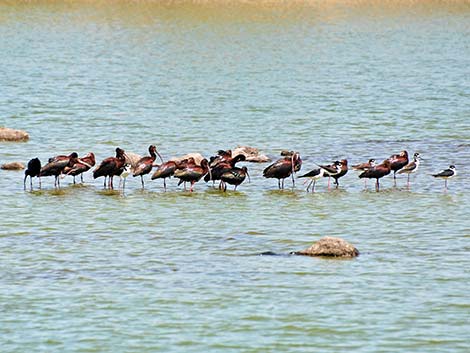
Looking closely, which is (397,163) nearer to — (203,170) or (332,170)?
(332,170)

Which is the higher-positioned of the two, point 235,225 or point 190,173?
point 190,173

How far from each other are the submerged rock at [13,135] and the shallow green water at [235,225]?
0.59 m

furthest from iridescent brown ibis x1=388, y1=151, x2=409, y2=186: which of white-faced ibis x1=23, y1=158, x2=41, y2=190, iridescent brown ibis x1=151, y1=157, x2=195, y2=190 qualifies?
white-faced ibis x1=23, y1=158, x2=41, y2=190

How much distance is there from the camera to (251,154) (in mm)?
31109

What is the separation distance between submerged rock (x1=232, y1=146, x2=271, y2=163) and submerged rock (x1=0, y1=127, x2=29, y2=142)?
6692mm

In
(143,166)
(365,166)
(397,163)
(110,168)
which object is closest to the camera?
(110,168)

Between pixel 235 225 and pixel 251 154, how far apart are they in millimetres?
8085

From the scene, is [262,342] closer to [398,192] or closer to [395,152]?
[398,192]

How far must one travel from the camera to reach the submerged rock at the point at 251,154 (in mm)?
30703

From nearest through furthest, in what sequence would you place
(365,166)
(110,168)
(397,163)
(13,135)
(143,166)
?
(110,168) < (143,166) < (397,163) < (365,166) < (13,135)

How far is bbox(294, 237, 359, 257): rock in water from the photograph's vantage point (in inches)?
786

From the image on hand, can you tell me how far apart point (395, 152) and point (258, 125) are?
6.95m

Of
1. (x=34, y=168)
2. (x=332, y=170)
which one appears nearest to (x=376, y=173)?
(x=332, y=170)

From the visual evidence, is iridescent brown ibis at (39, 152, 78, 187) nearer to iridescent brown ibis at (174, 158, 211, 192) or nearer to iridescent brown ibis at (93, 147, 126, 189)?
iridescent brown ibis at (93, 147, 126, 189)
